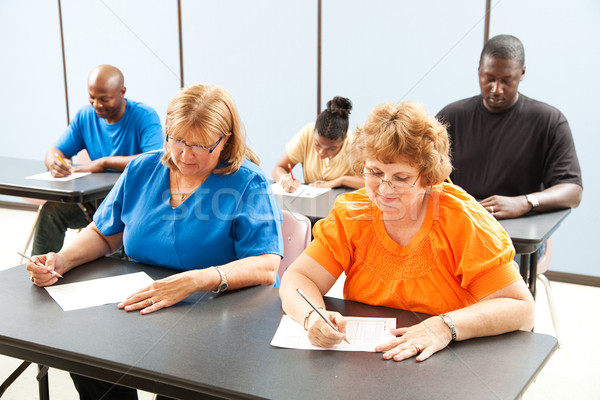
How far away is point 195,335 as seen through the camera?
4.63ft

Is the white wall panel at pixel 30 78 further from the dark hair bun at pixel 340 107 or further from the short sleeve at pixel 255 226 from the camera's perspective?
the short sleeve at pixel 255 226

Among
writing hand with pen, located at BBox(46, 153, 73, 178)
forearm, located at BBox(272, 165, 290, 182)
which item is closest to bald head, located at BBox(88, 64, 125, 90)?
writing hand with pen, located at BBox(46, 153, 73, 178)

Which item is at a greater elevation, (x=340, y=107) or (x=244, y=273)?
(x=340, y=107)

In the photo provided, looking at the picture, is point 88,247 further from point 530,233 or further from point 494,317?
point 530,233

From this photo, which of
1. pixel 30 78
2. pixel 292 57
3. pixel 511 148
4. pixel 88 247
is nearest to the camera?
pixel 88 247

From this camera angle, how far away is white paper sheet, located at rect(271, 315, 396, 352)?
1.35 m

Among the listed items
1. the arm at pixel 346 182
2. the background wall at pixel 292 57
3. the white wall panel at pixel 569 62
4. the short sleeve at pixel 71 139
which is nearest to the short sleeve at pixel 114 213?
the arm at pixel 346 182

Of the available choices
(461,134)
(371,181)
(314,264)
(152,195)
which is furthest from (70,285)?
(461,134)

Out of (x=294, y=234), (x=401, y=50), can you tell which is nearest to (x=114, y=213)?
(x=294, y=234)

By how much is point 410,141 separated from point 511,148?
5.00 feet

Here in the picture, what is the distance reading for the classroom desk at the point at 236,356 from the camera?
1179 mm

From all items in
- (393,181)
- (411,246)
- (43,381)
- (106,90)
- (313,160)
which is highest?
(106,90)

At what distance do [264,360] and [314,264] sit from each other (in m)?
0.39

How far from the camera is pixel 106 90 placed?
328cm
